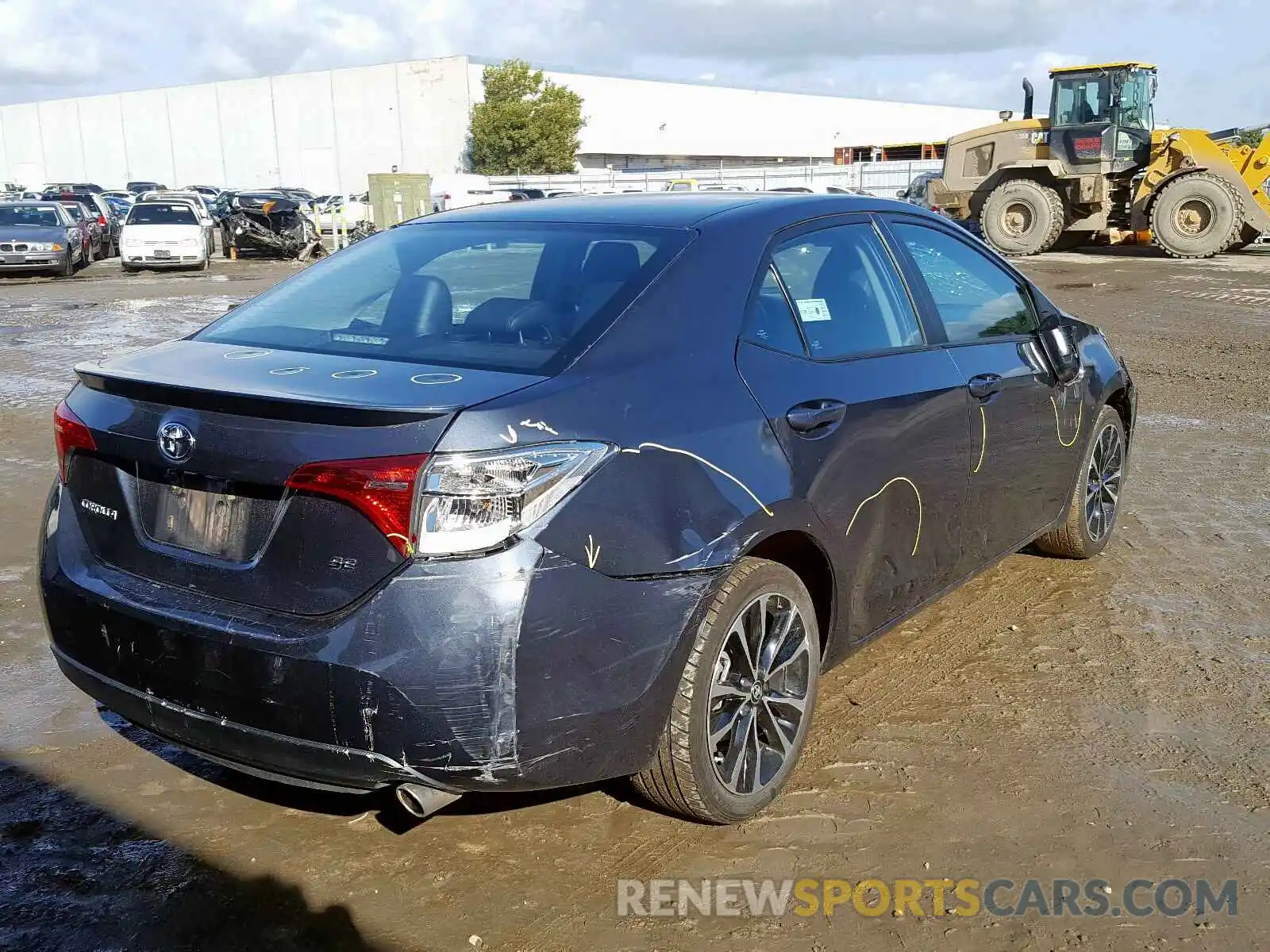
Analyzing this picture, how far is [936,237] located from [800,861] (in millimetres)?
2393

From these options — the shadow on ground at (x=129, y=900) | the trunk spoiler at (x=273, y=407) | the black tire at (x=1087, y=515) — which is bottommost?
the shadow on ground at (x=129, y=900)

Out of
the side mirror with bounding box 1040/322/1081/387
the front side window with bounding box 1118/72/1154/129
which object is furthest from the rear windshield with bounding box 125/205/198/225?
the side mirror with bounding box 1040/322/1081/387

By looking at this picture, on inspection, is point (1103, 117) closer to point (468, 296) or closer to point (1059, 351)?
point (1059, 351)

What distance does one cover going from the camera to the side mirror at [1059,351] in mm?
4617

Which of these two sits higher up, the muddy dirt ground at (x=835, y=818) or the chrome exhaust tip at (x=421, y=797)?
the chrome exhaust tip at (x=421, y=797)

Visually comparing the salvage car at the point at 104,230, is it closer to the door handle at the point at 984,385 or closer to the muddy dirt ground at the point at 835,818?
the muddy dirt ground at the point at 835,818

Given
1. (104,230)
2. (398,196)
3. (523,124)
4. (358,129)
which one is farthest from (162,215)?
(358,129)

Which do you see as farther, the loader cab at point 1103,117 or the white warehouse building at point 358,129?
the white warehouse building at point 358,129

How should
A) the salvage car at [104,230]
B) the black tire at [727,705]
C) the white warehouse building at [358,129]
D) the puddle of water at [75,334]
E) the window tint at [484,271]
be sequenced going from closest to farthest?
the black tire at [727,705] → the window tint at [484,271] → the puddle of water at [75,334] → the salvage car at [104,230] → the white warehouse building at [358,129]

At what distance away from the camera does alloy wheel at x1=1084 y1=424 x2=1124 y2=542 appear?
527 centimetres

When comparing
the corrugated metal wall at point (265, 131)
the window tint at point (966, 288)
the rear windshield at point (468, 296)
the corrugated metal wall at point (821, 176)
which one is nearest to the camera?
the rear windshield at point (468, 296)

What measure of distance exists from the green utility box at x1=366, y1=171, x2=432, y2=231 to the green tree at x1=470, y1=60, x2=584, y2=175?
2595 centimetres

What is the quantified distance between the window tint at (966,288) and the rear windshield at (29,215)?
2446 cm

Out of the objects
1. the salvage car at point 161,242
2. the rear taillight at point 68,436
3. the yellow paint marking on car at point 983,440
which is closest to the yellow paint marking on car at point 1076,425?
the yellow paint marking on car at point 983,440
